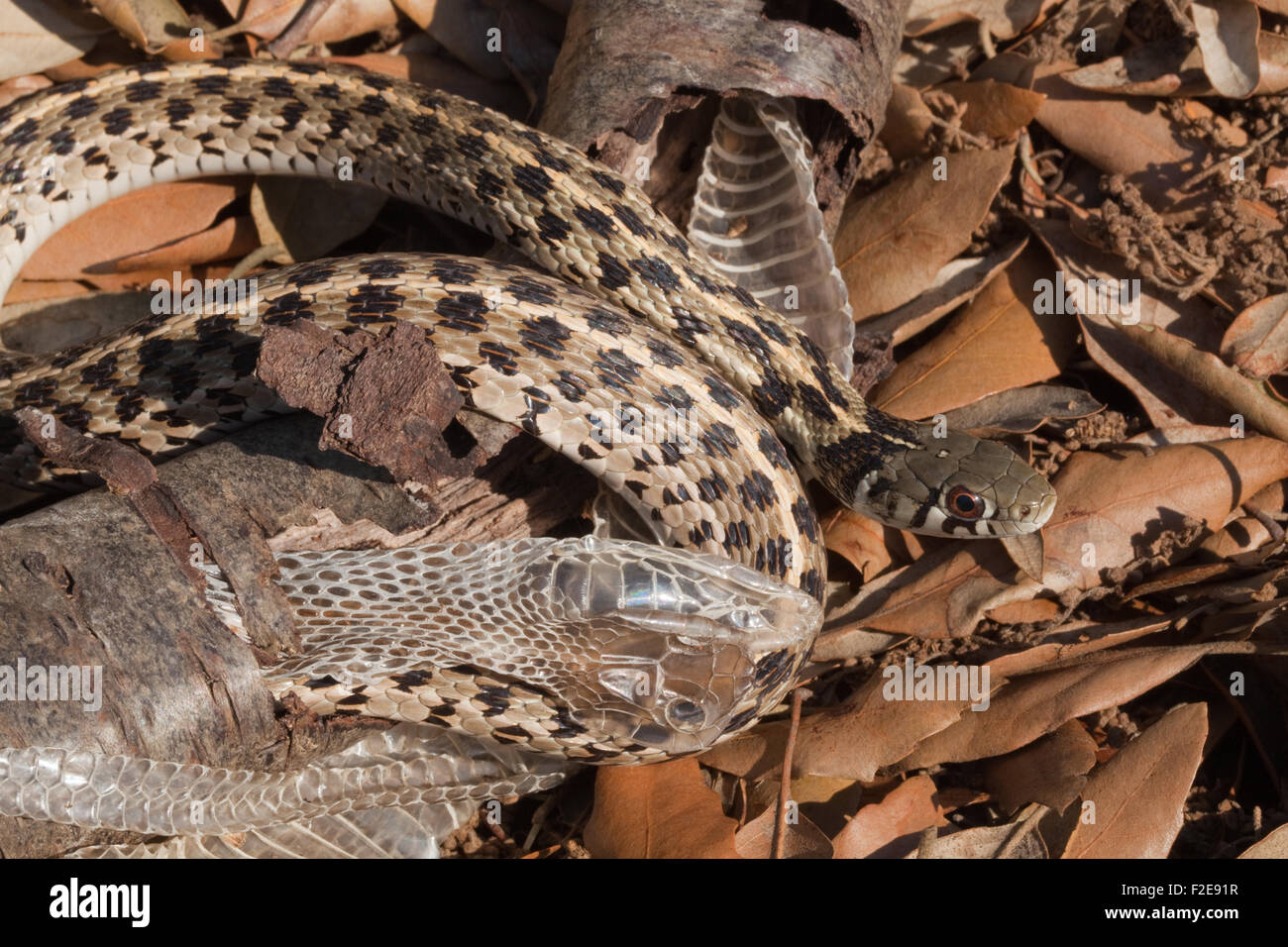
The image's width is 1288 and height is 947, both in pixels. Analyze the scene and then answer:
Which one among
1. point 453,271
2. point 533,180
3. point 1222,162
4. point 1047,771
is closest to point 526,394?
point 453,271

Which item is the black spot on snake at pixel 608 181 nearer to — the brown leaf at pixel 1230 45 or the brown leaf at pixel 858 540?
the brown leaf at pixel 858 540

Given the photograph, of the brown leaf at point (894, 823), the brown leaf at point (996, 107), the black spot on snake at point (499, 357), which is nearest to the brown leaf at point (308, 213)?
the black spot on snake at point (499, 357)

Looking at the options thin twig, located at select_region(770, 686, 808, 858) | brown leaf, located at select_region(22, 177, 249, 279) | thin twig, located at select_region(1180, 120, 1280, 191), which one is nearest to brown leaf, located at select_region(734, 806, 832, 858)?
thin twig, located at select_region(770, 686, 808, 858)

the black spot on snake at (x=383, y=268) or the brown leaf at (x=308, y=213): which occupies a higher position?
the brown leaf at (x=308, y=213)

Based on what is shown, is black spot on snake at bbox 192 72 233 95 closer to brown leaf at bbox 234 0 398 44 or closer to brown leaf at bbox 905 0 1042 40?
brown leaf at bbox 234 0 398 44

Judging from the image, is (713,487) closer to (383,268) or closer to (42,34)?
(383,268)
